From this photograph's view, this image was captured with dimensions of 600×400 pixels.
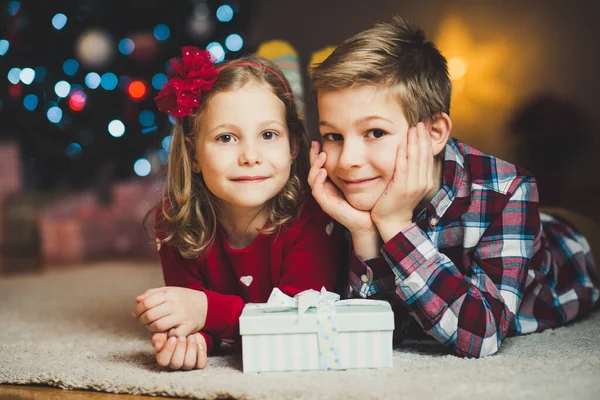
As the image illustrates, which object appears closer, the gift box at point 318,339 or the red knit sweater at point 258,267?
the gift box at point 318,339

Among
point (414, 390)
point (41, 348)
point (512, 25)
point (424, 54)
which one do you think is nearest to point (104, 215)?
point (41, 348)

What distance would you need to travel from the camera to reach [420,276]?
1.20 m

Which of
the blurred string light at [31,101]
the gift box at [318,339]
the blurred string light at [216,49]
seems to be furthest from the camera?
the blurred string light at [31,101]

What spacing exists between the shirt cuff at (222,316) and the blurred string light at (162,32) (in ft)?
5.86

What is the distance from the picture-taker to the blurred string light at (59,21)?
110 inches

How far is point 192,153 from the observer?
1452 millimetres

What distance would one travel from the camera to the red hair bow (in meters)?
1.36

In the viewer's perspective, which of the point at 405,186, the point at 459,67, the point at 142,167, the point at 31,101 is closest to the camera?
the point at 405,186

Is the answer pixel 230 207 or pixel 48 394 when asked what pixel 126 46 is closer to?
pixel 230 207

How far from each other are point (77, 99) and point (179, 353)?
6.52ft

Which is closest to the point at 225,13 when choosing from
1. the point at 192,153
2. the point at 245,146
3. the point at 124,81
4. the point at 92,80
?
the point at 124,81

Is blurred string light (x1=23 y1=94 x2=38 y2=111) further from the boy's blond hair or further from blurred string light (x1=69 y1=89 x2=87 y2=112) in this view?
the boy's blond hair

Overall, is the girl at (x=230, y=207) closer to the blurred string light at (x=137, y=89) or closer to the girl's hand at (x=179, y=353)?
the girl's hand at (x=179, y=353)

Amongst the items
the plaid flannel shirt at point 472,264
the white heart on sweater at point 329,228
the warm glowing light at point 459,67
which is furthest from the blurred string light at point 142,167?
the plaid flannel shirt at point 472,264
